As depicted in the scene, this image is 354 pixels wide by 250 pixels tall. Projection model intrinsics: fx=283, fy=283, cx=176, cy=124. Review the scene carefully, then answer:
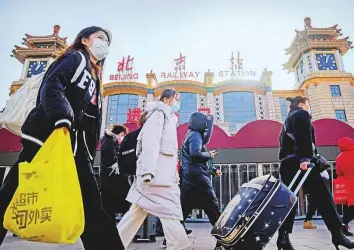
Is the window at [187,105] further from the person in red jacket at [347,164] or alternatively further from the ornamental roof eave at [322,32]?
the person in red jacket at [347,164]

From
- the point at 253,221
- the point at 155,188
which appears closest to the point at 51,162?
the point at 155,188

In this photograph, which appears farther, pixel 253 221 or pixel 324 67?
pixel 324 67

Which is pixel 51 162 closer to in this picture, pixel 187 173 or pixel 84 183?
pixel 84 183

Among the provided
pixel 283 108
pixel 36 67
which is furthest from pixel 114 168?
pixel 36 67

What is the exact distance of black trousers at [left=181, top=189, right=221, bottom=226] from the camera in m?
3.35

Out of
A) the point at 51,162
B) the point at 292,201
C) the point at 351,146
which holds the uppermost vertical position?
the point at 351,146

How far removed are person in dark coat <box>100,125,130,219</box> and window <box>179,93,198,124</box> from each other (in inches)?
833

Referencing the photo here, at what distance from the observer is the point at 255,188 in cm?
256

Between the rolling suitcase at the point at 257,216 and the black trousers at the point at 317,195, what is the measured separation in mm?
547

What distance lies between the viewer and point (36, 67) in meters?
29.5

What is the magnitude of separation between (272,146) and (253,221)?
21.2 ft

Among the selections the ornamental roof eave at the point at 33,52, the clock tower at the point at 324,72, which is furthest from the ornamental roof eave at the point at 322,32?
the ornamental roof eave at the point at 33,52

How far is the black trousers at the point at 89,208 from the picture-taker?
1549mm

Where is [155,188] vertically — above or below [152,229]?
above
